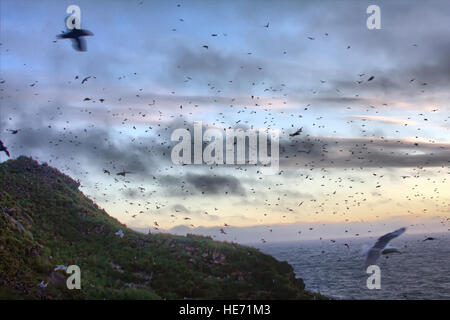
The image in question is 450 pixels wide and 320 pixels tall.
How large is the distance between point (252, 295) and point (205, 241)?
37.0 feet

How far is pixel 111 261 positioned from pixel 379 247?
21.6m

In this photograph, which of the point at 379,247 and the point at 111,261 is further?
the point at 111,261

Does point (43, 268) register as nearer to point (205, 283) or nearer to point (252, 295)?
point (205, 283)

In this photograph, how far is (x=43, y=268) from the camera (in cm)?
2481

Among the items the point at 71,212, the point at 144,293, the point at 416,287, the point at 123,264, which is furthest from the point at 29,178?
the point at 416,287

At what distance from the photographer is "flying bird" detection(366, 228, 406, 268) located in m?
19.3

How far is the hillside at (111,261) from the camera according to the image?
24.3m

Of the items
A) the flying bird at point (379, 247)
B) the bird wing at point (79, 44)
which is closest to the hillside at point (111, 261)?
the flying bird at point (379, 247)

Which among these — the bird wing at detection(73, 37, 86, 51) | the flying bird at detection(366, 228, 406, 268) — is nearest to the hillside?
the flying bird at detection(366, 228, 406, 268)

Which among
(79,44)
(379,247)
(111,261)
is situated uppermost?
(79,44)

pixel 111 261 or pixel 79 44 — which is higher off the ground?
pixel 79 44

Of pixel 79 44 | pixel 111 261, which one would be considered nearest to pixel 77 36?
→ pixel 79 44

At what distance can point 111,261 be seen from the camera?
104ft

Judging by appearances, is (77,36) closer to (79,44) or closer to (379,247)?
(79,44)
